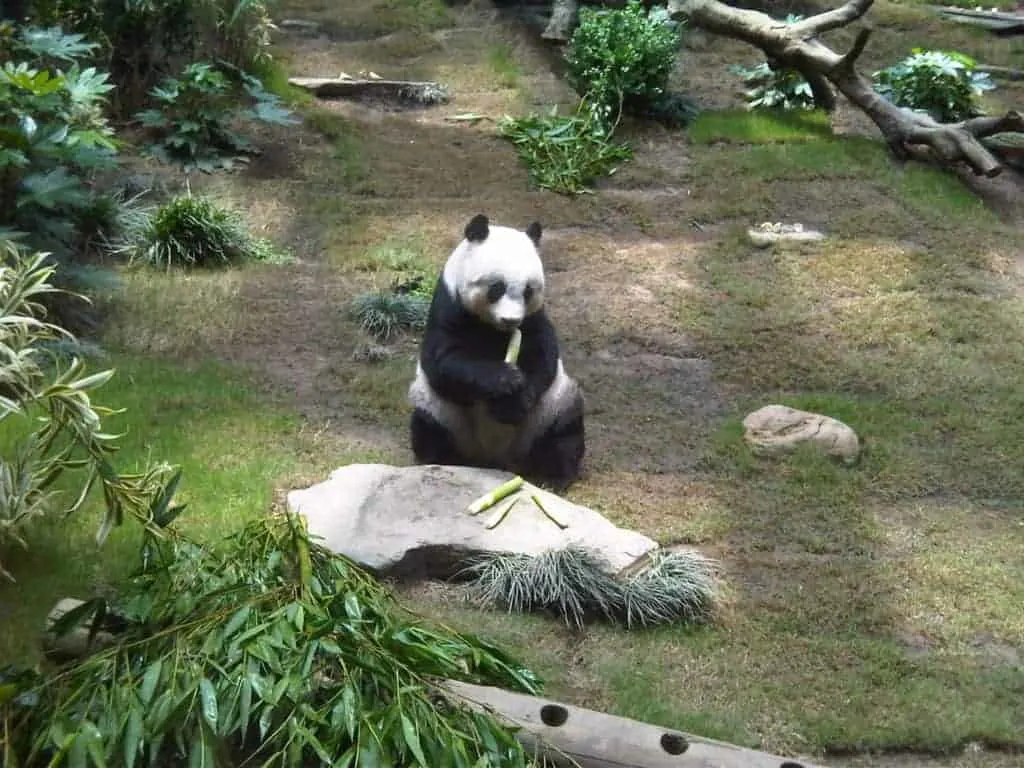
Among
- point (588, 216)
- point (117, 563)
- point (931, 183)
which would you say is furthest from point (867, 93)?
point (117, 563)

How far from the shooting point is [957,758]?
412 cm

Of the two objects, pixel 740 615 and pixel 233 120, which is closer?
pixel 740 615

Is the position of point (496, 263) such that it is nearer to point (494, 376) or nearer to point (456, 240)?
point (494, 376)

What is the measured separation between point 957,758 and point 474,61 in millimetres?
9309

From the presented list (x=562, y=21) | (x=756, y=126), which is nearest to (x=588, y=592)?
(x=756, y=126)

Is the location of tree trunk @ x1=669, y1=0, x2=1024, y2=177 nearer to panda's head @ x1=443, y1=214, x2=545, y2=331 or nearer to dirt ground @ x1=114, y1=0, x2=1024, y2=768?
dirt ground @ x1=114, y1=0, x2=1024, y2=768

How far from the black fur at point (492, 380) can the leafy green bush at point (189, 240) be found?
124 inches

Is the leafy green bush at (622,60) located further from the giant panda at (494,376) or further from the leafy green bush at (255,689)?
the leafy green bush at (255,689)

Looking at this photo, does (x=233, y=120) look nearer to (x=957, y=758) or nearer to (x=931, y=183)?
(x=931, y=183)

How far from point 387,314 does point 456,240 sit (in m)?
1.28

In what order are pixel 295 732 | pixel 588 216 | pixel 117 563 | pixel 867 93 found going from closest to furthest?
pixel 295 732 < pixel 117 563 < pixel 588 216 < pixel 867 93

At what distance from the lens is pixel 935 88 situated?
1038cm

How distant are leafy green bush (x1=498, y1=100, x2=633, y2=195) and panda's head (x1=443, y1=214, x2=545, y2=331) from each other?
430cm

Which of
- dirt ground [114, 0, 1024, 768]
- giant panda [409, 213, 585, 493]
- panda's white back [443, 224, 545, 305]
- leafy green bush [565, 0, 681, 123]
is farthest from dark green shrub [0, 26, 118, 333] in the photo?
leafy green bush [565, 0, 681, 123]
